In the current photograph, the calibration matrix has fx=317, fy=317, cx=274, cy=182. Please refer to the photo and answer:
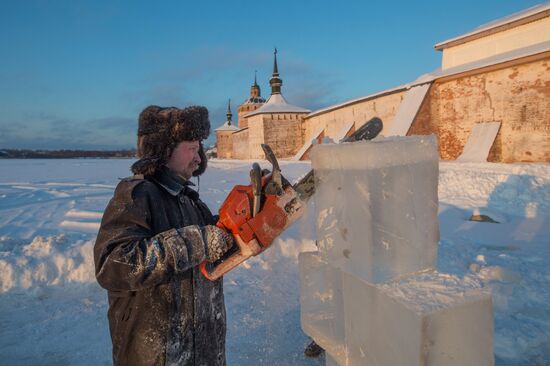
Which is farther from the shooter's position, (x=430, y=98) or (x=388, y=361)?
(x=430, y=98)

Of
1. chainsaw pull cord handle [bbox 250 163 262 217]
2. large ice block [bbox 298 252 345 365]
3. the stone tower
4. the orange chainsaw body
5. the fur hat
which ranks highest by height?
the stone tower

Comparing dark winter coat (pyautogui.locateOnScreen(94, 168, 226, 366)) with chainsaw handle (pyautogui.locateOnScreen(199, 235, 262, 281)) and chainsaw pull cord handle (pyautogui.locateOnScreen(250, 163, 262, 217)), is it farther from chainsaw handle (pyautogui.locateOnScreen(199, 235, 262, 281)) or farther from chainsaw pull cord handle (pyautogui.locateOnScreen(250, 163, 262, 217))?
chainsaw pull cord handle (pyautogui.locateOnScreen(250, 163, 262, 217))

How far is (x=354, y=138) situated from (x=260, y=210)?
0.61m

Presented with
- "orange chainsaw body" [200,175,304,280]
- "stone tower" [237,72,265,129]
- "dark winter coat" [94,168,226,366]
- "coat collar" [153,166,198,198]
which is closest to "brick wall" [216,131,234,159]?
"stone tower" [237,72,265,129]

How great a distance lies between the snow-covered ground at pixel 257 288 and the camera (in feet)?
9.39

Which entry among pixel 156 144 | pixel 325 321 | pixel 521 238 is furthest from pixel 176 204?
pixel 521 238

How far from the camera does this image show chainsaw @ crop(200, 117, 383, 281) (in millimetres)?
1530

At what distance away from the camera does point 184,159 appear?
6.15ft

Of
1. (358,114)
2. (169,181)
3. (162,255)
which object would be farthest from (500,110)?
(162,255)

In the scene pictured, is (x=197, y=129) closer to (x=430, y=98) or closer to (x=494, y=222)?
(x=494, y=222)

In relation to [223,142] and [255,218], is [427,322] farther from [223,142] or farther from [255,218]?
[223,142]

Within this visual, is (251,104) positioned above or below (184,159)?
above

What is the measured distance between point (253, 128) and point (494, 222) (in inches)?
984

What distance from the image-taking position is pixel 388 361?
54.4 inches
